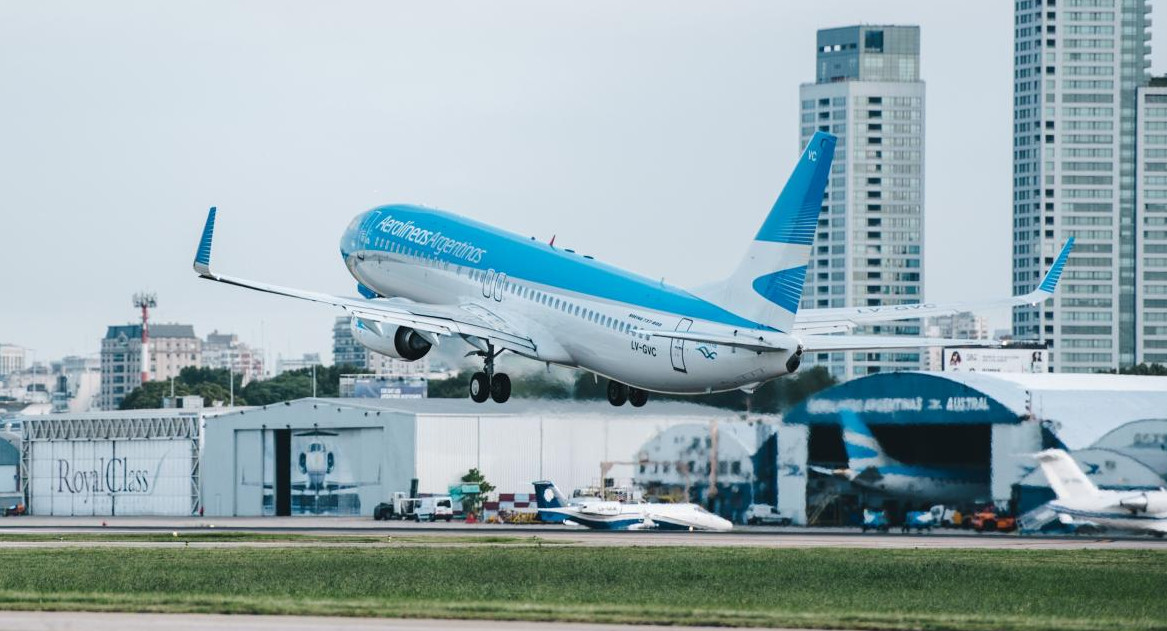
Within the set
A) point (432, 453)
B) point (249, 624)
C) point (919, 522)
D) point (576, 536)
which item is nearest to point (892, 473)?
point (919, 522)

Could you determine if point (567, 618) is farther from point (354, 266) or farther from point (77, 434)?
point (77, 434)

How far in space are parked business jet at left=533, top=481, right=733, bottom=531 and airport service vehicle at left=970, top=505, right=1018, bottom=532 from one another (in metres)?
15.7

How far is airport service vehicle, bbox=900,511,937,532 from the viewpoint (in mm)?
119562

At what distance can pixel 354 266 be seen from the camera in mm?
84688

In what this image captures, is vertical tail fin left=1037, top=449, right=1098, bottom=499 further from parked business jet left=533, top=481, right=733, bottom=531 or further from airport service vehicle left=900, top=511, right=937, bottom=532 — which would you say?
parked business jet left=533, top=481, right=733, bottom=531

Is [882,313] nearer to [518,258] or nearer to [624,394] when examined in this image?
[624,394]

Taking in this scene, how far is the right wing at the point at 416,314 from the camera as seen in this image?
71.1 m

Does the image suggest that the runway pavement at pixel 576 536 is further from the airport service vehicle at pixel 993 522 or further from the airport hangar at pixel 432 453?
the airport hangar at pixel 432 453

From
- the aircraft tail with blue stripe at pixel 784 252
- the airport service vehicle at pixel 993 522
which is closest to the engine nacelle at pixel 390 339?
the aircraft tail with blue stripe at pixel 784 252

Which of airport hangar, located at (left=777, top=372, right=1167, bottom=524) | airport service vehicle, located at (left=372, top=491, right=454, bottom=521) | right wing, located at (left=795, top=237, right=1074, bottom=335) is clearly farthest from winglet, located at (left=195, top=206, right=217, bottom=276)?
airport service vehicle, located at (left=372, top=491, right=454, bottom=521)

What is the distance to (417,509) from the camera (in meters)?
144

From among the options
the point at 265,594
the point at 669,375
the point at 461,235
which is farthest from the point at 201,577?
the point at 669,375

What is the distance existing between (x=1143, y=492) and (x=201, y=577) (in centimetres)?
5845

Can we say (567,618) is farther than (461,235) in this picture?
No
